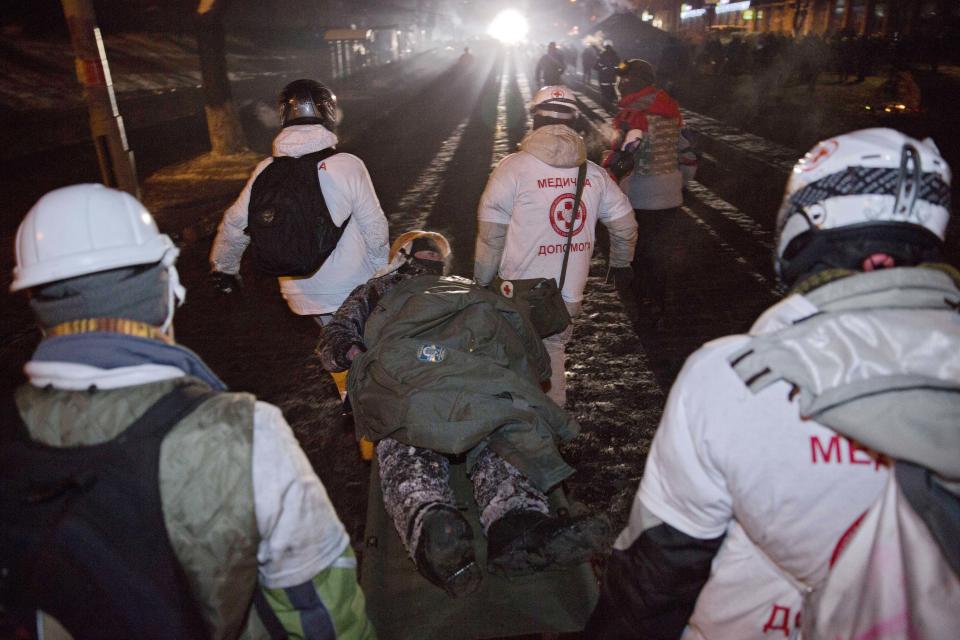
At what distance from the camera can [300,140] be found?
11.5 feet

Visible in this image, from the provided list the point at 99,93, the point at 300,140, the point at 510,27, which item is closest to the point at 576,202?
the point at 300,140

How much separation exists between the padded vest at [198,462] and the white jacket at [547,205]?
248 centimetres

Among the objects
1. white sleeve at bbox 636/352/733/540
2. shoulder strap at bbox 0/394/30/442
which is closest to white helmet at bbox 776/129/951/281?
white sleeve at bbox 636/352/733/540

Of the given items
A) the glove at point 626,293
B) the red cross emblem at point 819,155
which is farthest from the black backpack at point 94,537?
the glove at point 626,293

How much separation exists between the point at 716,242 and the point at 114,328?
772 centimetres

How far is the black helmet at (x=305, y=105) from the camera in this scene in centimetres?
363

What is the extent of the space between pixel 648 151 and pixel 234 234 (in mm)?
3295

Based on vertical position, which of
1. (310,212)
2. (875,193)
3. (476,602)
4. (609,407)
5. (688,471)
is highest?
(875,193)

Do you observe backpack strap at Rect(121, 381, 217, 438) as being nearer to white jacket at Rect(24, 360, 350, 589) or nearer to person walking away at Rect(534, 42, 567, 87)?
white jacket at Rect(24, 360, 350, 589)

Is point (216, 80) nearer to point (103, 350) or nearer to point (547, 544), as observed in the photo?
point (547, 544)

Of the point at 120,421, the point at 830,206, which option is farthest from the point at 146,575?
the point at 830,206

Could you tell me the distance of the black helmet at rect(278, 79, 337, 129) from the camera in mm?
→ 3635

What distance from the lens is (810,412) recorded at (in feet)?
3.92

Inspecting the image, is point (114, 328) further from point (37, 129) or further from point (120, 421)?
point (37, 129)
